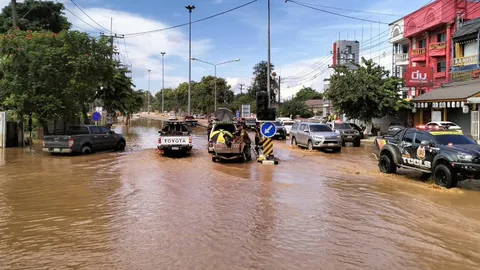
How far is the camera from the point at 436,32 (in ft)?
129

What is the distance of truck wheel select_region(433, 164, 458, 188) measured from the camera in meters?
11.0

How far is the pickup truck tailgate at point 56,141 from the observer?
19697 millimetres

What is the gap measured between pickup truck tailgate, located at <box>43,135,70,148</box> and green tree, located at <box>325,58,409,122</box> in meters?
22.1

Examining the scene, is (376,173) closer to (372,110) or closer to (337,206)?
(337,206)

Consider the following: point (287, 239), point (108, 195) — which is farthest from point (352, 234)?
point (108, 195)

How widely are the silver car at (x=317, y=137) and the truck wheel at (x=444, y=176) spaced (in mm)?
10792

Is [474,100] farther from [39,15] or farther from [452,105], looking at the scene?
[39,15]

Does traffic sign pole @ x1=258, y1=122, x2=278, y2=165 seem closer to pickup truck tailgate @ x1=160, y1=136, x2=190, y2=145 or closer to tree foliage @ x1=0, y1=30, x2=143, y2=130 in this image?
pickup truck tailgate @ x1=160, y1=136, x2=190, y2=145

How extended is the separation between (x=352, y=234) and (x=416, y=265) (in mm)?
1545

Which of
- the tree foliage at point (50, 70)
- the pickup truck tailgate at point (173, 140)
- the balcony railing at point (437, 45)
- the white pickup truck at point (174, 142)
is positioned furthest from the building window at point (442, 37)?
the tree foliage at point (50, 70)

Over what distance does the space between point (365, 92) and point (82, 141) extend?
2213 centimetres

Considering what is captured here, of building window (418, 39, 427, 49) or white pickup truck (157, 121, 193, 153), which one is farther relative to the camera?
Answer: building window (418, 39, 427, 49)

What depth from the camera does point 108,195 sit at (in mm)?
10484

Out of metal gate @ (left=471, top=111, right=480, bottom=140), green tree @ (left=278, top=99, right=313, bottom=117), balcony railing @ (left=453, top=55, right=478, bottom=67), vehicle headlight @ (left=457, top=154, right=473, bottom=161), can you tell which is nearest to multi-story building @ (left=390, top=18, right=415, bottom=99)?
balcony railing @ (left=453, top=55, right=478, bottom=67)
